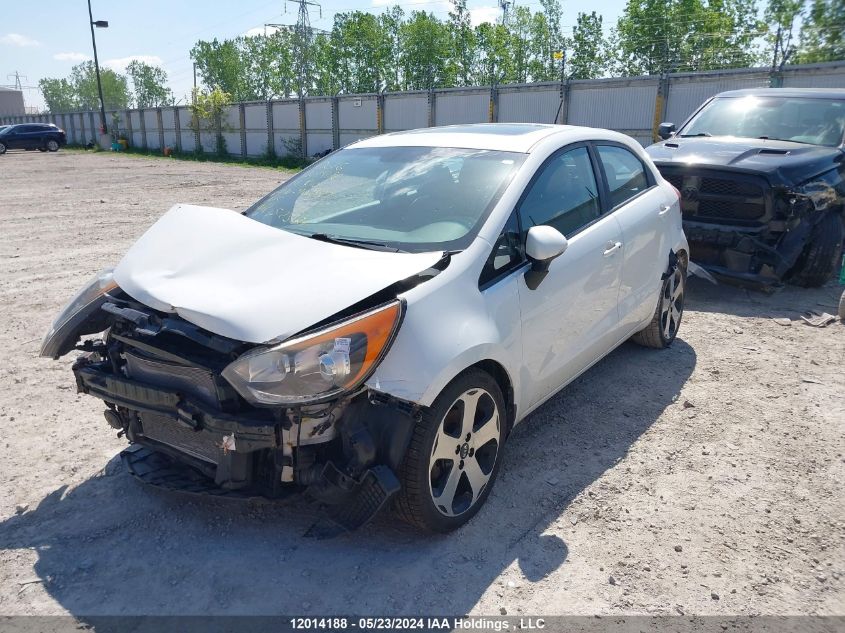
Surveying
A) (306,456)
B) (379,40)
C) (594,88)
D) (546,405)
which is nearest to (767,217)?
(546,405)

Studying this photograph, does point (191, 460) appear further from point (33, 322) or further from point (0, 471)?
point (33, 322)

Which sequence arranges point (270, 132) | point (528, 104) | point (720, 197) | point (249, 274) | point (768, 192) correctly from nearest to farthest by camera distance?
point (249, 274) → point (768, 192) → point (720, 197) → point (528, 104) → point (270, 132)

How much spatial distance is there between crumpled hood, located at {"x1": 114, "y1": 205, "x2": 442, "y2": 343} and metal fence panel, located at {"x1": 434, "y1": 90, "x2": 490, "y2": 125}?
23070mm

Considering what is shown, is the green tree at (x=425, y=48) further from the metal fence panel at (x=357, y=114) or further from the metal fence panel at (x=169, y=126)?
the metal fence panel at (x=357, y=114)

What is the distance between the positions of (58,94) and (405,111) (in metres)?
148

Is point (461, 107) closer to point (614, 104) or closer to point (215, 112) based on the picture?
point (614, 104)

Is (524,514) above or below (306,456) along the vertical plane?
below

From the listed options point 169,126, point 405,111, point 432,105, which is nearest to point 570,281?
point 432,105

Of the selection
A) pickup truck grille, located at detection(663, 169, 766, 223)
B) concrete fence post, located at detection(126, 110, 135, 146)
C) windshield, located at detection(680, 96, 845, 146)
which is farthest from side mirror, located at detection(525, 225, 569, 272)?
concrete fence post, located at detection(126, 110, 135, 146)

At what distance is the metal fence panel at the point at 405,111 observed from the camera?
27859mm

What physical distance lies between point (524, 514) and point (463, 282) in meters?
1.18

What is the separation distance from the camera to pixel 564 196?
3875 millimetres

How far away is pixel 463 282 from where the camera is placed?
304 centimetres

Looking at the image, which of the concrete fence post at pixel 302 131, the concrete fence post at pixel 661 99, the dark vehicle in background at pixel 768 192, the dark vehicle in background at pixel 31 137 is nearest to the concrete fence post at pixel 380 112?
the concrete fence post at pixel 302 131
